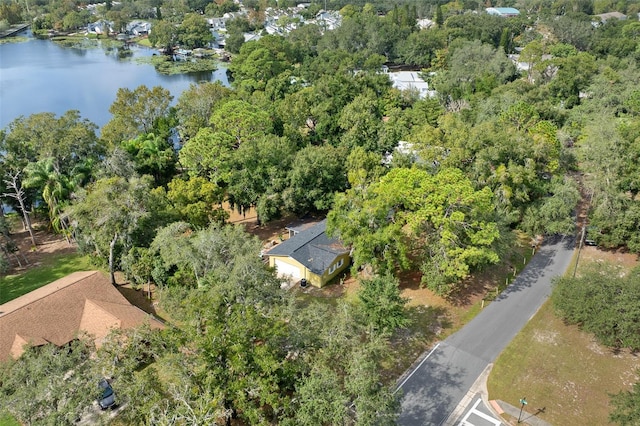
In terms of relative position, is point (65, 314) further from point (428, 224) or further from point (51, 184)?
point (428, 224)

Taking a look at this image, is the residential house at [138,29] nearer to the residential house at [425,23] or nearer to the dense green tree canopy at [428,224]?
the residential house at [425,23]

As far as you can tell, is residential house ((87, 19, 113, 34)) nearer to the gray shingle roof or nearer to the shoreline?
the shoreline

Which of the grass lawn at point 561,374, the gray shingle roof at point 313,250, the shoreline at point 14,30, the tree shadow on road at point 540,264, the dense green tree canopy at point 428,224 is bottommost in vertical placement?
the tree shadow on road at point 540,264

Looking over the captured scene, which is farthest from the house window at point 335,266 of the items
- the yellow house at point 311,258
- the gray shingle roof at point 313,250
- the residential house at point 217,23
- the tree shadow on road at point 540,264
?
the residential house at point 217,23

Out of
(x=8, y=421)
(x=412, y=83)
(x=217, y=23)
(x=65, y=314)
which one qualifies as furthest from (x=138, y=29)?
(x=8, y=421)

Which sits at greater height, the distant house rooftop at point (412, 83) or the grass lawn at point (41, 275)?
the distant house rooftop at point (412, 83)
